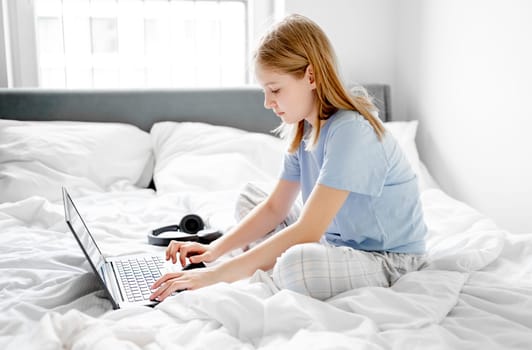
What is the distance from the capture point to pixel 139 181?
270cm

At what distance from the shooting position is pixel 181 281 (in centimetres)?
139

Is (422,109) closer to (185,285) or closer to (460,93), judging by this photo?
(460,93)

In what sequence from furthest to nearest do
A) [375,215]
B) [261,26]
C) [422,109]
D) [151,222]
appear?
1. [261,26]
2. [422,109]
3. [151,222]
4. [375,215]

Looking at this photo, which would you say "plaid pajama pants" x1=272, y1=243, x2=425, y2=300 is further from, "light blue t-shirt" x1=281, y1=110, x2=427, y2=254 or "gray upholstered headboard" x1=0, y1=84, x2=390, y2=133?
"gray upholstered headboard" x1=0, y1=84, x2=390, y2=133

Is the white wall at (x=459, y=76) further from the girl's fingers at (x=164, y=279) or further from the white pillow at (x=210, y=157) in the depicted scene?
the girl's fingers at (x=164, y=279)

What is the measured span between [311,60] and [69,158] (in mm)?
1304

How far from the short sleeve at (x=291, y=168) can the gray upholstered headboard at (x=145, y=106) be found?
3.73ft

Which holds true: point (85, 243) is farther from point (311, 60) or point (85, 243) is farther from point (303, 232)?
point (311, 60)

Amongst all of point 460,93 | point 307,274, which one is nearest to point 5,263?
point 307,274

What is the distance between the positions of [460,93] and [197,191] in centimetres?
108

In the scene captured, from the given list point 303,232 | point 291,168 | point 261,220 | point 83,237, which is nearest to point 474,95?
point 291,168

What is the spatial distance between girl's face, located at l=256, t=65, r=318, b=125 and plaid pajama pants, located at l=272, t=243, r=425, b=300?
350 millimetres

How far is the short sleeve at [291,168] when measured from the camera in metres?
1.74

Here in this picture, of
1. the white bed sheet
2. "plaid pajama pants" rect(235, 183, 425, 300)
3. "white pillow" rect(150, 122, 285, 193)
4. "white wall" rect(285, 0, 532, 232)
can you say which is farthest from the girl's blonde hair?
"white pillow" rect(150, 122, 285, 193)
